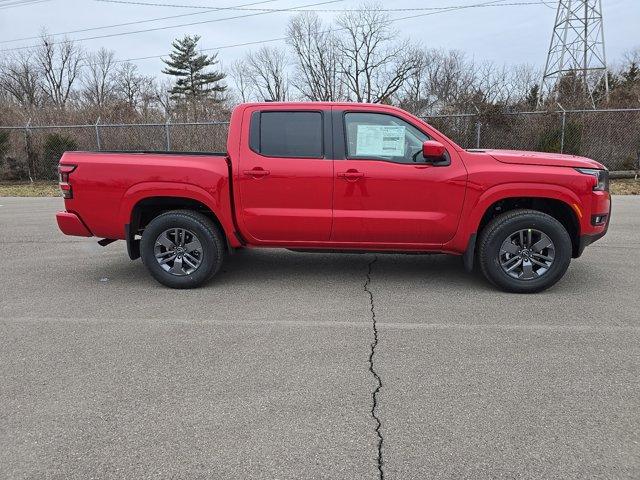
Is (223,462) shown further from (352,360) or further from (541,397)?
(541,397)

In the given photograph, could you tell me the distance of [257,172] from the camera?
5.05 meters

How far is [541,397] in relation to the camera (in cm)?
306

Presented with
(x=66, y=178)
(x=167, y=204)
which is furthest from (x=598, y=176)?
(x=66, y=178)

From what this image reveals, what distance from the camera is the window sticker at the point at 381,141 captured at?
5.04m

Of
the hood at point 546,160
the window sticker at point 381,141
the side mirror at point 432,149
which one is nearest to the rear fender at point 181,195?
the window sticker at point 381,141

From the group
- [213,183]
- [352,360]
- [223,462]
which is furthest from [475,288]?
[223,462]

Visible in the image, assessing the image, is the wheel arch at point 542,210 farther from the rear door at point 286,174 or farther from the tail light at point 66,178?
the tail light at point 66,178

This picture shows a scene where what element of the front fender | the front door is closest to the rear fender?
the front door

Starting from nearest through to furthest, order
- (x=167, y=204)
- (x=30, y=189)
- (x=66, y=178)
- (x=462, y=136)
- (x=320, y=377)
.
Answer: (x=320, y=377), (x=66, y=178), (x=167, y=204), (x=30, y=189), (x=462, y=136)

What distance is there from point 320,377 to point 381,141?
8.65 ft

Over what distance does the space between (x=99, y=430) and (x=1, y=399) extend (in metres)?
0.81

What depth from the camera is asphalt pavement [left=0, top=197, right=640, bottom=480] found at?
2.51 m

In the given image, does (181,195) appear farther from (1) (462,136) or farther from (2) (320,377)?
(1) (462,136)

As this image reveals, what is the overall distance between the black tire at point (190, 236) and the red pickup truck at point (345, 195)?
11mm
